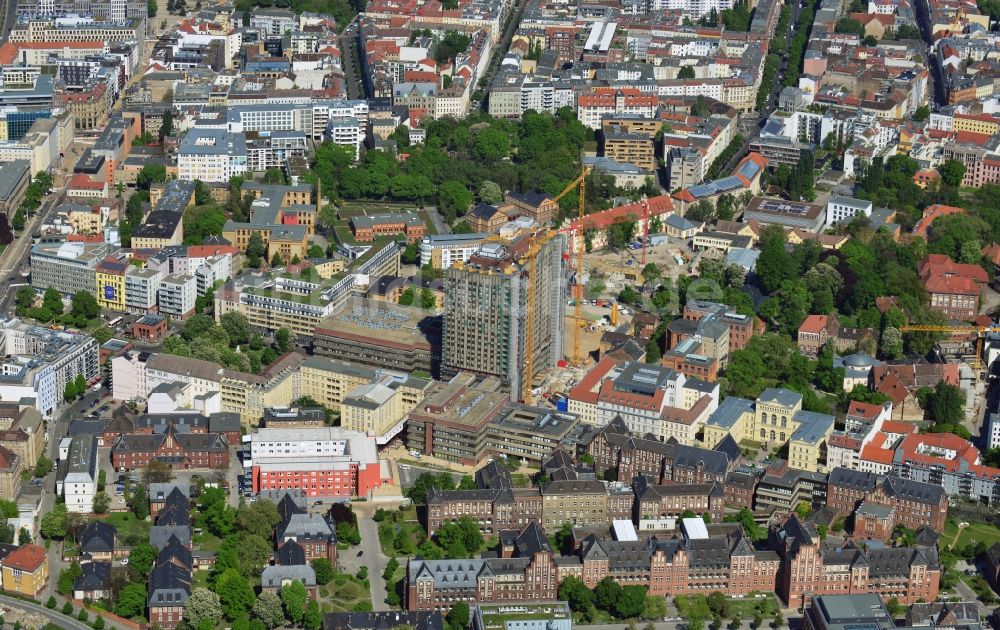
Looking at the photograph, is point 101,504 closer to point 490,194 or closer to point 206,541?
point 206,541

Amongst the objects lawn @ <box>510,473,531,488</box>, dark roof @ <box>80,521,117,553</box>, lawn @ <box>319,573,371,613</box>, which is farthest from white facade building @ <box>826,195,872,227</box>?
dark roof @ <box>80,521,117,553</box>

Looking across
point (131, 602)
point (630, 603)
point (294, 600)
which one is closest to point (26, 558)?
point (131, 602)

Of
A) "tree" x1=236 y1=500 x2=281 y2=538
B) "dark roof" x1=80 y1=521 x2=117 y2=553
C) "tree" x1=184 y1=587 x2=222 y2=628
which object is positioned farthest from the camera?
"tree" x1=236 y1=500 x2=281 y2=538

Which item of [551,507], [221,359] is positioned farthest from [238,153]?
[551,507]

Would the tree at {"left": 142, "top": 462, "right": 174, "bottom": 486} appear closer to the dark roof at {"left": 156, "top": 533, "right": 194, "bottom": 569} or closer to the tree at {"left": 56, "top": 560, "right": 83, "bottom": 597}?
the dark roof at {"left": 156, "top": 533, "right": 194, "bottom": 569}

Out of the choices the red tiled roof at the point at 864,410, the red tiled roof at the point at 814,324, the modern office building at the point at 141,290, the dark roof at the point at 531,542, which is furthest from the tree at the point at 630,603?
the modern office building at the point at 141,290

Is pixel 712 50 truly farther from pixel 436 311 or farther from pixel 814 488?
pixel 814 488
